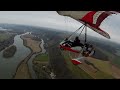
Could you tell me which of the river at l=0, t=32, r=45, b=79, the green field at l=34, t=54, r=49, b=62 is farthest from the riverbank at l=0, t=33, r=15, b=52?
the green field at l=34, t=54, r=49, b=62

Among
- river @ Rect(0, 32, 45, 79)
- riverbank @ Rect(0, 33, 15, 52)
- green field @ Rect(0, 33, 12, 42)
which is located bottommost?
river @ Rect(0, 32, 45, 79)

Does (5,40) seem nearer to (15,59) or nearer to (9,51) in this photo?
(9,51)

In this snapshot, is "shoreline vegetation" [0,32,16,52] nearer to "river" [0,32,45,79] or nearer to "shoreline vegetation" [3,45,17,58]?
"shoreline vegetation" [3,45,17,58]

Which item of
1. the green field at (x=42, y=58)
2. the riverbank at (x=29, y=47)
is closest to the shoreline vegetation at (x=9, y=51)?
the riverbank at (x=29, y=47)

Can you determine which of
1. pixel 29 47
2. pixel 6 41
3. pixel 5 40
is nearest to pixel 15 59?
pixel 29 47

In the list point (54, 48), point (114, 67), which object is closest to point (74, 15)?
point (54, 48)

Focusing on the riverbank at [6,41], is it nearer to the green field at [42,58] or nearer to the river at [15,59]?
the river at [15,59]
